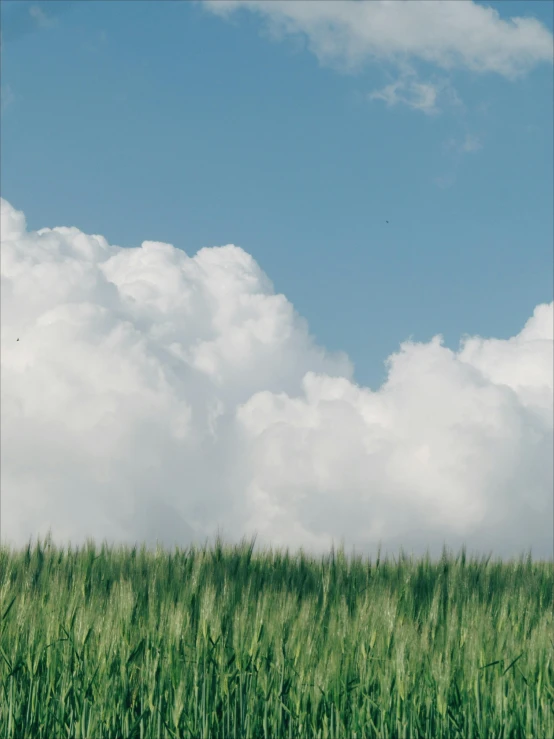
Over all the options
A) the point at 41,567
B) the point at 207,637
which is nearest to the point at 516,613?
the point at 207,637

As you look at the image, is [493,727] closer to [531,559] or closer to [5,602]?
[5,602]

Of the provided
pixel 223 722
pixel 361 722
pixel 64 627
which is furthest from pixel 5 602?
pixel 361 722

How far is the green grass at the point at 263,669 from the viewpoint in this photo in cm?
398

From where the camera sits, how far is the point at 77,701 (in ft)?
13.6

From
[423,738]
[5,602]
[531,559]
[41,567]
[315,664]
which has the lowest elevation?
[423,738]

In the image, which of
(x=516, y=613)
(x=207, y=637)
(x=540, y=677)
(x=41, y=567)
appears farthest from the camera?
(x=41, y=567)

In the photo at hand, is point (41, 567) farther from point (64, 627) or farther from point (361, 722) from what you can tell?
point (361, 722)

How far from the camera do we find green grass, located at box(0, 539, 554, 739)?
398 centimetres

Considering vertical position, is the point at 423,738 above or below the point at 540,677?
below

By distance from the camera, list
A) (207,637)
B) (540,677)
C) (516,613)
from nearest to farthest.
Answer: (540,677)
(207,637)
(516,613)

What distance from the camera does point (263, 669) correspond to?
13.9ft

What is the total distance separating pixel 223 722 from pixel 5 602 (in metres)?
2.06

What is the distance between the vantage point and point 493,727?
392 cm

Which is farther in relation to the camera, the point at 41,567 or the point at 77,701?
the point at 41,567
